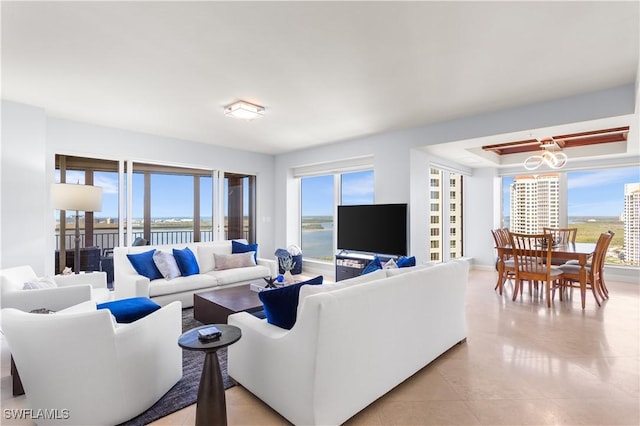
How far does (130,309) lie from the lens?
2.79m

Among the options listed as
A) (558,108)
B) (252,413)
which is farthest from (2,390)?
(558,108)

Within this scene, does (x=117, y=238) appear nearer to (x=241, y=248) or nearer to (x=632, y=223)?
(x=241, y=248)

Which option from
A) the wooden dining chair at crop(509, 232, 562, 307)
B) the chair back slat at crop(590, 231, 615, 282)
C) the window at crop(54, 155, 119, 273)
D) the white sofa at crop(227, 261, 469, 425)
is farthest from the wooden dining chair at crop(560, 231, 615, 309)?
the window at crop(54, 155, 119, 273)

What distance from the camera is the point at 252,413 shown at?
2021 mm

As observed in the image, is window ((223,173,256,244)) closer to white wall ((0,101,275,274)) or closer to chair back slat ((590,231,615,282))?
white wall ((0,101,275,274))

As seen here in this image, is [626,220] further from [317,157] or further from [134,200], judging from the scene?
[134,200]

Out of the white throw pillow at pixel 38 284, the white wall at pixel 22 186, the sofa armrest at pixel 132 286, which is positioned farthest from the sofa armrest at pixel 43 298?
the white wall at pixel 22 186

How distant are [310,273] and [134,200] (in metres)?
3.66

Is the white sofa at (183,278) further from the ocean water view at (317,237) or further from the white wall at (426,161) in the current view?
the white wall at (426,161)

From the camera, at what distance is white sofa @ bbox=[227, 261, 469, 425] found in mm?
1722

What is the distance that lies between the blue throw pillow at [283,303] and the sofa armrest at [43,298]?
2.05 meters

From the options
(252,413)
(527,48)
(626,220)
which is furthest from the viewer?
(626,220)

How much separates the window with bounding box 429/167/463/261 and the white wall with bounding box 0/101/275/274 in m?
4.64

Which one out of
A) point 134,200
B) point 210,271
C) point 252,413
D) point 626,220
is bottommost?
point 252,413
